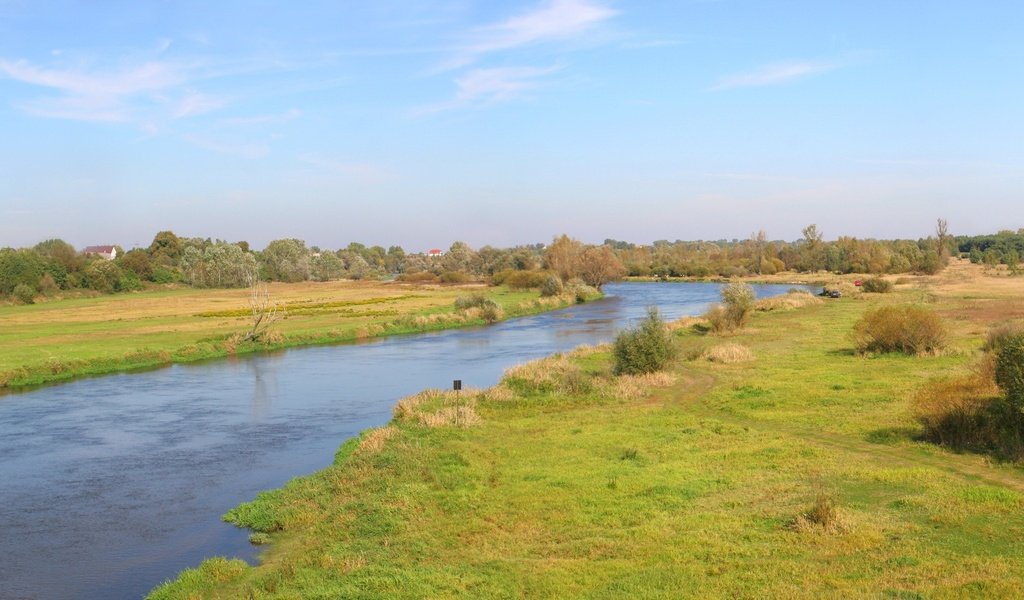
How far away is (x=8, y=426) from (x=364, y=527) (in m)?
18.9

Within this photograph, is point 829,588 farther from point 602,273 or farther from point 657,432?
point 602,273

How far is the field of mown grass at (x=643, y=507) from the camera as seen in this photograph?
10461 millimetres

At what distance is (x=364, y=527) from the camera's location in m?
13.5

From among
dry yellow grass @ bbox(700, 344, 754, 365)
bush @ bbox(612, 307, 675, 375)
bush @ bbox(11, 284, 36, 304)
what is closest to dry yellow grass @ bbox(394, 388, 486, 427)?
bush @ bbox(612, 307, 675, 375)

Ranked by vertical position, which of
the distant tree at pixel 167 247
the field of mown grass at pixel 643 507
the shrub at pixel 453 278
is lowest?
the field of mown grass at pixel 643 507

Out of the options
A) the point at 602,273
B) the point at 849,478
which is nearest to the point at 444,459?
the point at 849,478

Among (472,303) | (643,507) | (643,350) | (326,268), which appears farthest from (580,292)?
(643,507)

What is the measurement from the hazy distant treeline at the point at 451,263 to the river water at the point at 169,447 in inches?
2080

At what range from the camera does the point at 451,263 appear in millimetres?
149750

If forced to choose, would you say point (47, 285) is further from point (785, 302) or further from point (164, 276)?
point (785, 302)

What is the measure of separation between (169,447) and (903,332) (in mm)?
28062

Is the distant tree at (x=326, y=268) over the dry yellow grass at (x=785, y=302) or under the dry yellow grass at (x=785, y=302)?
over

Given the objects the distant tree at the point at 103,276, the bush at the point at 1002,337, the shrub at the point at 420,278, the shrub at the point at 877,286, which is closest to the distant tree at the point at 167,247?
the distant tree at the point at 103,276

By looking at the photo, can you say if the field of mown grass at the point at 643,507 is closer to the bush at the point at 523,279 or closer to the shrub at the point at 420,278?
the bush at the point at 523,279
